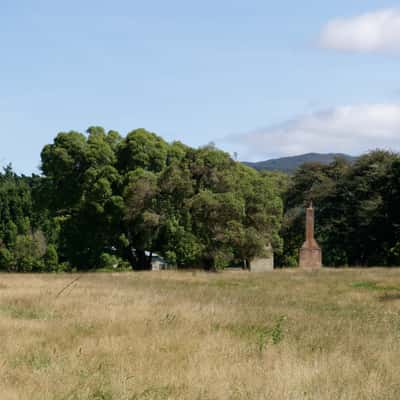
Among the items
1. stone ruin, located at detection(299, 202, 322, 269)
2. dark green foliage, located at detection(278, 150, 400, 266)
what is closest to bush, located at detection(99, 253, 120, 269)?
stone ruin, located at detection(299, 202, 322, 269)

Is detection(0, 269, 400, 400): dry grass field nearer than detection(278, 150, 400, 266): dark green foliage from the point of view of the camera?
Yes

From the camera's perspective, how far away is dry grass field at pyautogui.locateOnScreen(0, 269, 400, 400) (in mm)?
8125

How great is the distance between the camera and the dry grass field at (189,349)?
812 centimetres

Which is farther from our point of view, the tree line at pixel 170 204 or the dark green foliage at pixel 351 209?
the dark green foliage at pixel 351 209

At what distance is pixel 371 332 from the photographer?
1347cm

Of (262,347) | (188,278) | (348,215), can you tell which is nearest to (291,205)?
(348,215)

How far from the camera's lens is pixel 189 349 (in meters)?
10.7

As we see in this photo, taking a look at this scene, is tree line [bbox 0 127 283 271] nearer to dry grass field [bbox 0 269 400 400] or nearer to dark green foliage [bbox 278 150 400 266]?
dark green foliage [bbox 278 150 400 266]

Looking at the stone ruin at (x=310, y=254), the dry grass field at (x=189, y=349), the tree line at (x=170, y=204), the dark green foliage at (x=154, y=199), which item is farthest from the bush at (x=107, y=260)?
the dry grass field at (x=189, y=349)

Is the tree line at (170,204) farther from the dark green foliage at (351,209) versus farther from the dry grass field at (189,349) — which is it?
the dry grass field at (189,349)

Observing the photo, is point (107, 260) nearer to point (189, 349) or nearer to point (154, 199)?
point (154, 199)

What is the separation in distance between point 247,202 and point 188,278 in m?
12.0

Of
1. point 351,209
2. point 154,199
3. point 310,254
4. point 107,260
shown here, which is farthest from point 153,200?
point 351,209

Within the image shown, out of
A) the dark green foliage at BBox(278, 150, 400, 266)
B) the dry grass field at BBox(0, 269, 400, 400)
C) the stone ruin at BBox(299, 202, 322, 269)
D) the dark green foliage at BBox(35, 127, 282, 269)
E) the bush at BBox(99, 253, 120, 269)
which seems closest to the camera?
the dry grass field at BBox(0, 269, 400, 400)
